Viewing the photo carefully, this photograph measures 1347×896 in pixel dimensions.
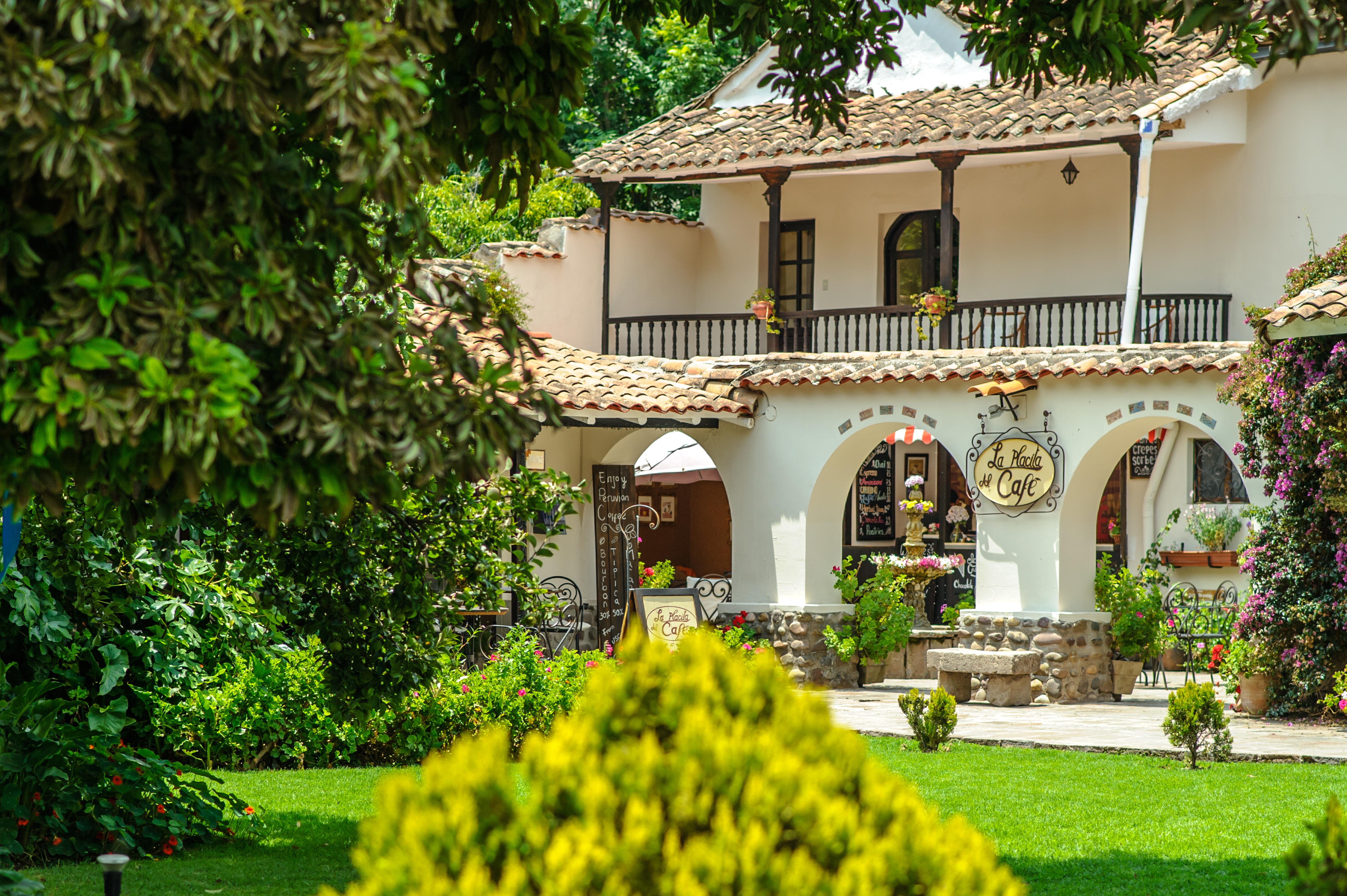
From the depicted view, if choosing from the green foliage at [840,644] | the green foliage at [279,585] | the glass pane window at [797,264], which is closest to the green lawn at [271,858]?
the green foliage at [279,585]

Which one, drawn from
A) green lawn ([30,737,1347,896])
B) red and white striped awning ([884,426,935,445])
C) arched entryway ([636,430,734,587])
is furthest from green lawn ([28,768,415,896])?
arched entryway ([636,430,734,587])

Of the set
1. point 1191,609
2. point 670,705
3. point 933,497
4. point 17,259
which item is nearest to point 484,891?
point 670,705

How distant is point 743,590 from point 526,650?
209 inches

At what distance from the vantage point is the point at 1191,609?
1405 centimetres

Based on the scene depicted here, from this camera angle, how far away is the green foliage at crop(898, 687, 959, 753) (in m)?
10.5

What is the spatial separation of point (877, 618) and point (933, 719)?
187 inches

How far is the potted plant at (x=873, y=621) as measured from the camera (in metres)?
15.2

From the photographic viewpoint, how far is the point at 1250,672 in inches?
476

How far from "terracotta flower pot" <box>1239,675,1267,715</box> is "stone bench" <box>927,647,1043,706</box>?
2.06 meters

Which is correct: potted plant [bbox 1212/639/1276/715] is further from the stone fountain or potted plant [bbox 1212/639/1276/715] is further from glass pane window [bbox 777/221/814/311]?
glass pane window [bbox 777/221/814/311]

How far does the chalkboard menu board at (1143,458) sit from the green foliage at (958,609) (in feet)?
9.07

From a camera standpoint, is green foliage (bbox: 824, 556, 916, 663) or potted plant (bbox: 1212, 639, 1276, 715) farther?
green foliage (bbox: 824, 556, 916, 663)

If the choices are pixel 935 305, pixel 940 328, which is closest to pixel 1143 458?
pixel 940 328

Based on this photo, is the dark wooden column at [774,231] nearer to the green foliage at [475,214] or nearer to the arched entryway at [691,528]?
the green foliage at [475,214]
